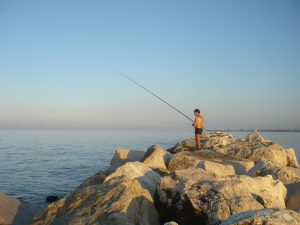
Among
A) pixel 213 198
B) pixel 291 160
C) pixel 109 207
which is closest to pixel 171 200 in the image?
pixel 213 198

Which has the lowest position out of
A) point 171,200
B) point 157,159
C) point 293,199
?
point 293,199

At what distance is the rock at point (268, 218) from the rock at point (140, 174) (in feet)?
10.5

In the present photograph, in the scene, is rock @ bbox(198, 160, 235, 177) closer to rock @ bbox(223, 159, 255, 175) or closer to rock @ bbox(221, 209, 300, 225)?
rock @ bbox(223, 159, 255, 175)

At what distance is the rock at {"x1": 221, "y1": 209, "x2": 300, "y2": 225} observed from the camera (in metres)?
3.00

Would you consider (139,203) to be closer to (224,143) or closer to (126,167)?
(126,167)

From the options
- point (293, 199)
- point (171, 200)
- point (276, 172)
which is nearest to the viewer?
point (171, 200)

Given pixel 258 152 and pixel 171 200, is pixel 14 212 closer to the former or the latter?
pixel 171 200

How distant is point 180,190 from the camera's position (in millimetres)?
5160

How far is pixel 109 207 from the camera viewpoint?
5070 mm

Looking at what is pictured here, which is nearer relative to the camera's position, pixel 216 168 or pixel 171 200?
pixel 171 200

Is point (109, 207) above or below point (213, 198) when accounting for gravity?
below

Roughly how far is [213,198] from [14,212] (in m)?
4.64

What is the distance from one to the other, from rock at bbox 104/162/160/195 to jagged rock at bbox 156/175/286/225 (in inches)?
25.0

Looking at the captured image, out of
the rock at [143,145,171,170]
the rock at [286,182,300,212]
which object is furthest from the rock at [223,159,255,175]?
the rock at [286,182,300,212]
